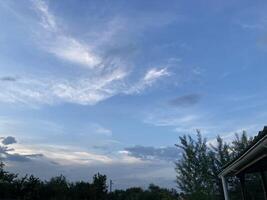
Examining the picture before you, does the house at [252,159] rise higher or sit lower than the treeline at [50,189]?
lower

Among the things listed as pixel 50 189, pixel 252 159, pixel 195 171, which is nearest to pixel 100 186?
pixel 50 189

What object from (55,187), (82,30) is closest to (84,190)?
(55,187)

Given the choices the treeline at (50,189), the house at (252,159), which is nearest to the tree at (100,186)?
the treeline at (50,189)

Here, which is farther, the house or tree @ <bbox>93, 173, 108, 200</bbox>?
tree @ <bbox>93, 173, 108, 200</bbox>

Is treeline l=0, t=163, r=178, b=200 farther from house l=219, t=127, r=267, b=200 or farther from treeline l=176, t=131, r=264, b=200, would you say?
house l=219, t=127, r=267, b=200

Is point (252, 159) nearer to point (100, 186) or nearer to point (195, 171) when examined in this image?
point (195, 171)

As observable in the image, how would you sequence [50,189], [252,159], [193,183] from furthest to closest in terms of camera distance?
[50,189]
[193,183]
[252,159]

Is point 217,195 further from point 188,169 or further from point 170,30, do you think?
point 170,30

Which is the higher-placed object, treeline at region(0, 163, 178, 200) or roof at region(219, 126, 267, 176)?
treeline at region(0, 163, 178, 200)

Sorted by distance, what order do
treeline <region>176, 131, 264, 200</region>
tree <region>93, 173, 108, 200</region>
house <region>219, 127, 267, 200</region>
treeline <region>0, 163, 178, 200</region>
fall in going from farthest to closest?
tree <region>93, 173, 108, 200</region>, treeline <region>0, 163, 178, 200</region>, treeline <region>176, 131, 264, 200</region>, house <region>219, 127, 267, 200</region>

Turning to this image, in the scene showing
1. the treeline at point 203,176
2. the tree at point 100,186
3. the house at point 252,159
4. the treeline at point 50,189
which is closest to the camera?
the house at point 252,159

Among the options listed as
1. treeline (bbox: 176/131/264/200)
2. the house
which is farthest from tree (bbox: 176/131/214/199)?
the house

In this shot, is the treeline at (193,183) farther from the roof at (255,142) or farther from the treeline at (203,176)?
the roof at (255,142)

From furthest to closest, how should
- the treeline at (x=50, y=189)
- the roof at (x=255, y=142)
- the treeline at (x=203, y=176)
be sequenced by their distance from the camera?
1. the treeline at (x=50, y=189)
2. the treeline at (x=203, y=176)
3. the roof at (x=255, y=142)
